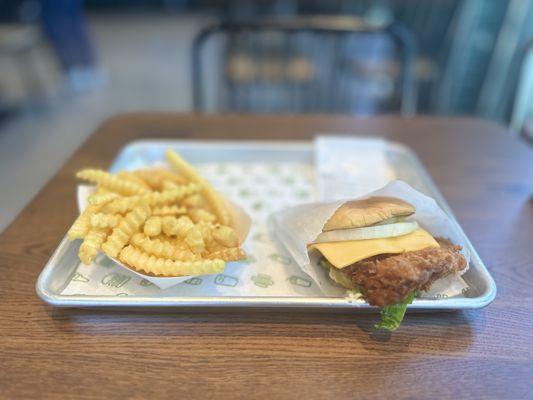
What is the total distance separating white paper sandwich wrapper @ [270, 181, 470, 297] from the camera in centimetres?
64

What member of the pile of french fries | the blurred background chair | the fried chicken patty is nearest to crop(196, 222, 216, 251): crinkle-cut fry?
the pile of french fries

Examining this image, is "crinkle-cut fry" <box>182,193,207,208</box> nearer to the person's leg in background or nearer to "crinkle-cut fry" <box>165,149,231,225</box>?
"crinkle-cut fry" <box>165,149,231,225</box>

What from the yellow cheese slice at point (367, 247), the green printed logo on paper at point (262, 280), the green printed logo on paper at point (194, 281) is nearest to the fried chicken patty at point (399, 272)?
the yellow cheese slice at point (367, 247)

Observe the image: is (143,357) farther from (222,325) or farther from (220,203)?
(220,203)

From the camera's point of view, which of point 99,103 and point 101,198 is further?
point 99,103

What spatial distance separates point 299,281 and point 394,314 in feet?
0.56

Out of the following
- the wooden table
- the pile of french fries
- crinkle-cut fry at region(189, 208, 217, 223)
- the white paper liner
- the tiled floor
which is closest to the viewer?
the wooden table

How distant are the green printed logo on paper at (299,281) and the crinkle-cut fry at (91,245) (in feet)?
1.05

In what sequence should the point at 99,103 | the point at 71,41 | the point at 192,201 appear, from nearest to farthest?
the point at 192,201 → the point at 99,103 → the point at 71,41

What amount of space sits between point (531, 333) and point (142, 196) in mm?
659

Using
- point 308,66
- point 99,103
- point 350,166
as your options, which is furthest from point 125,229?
point 99,103

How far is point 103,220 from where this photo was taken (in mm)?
634

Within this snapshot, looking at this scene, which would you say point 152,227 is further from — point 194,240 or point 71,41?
point 71,41

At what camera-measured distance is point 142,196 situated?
697 mm
